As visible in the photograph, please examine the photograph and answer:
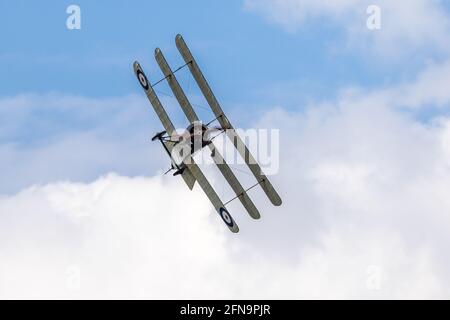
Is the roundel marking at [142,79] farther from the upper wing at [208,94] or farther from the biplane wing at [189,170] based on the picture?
the upper wing at [208,94]

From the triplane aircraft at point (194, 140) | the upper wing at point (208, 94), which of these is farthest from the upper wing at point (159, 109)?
the upper wing at point (208, 94)

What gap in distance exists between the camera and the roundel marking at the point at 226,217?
270 ft

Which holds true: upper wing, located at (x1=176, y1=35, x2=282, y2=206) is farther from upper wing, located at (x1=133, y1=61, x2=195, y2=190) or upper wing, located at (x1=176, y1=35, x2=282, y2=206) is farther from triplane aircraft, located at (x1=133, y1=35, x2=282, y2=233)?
upper wing, located at (x1=133, y1=61, x2=195, y2=190)

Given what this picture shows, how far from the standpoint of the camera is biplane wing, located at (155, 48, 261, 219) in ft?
263

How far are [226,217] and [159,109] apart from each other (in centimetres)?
739

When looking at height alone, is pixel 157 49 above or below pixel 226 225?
above

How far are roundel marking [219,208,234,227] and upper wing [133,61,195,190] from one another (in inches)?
93.0

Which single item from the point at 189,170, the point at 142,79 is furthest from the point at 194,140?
the point at 142,79

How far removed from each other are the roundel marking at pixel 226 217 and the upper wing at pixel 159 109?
2.36m

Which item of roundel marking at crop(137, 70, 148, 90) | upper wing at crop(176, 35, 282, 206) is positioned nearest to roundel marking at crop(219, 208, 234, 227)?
upper wing at crop(176, 35, 282, 206)
